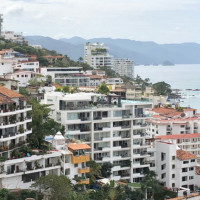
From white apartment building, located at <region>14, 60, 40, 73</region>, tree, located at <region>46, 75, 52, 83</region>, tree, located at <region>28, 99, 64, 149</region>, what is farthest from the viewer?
white apartment building, located at <region>14, 60, 40, 73</region>

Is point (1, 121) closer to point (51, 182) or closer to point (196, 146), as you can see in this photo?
point (51, 182)

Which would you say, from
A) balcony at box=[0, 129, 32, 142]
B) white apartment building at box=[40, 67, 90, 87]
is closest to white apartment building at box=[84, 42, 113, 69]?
white apartment building at box=[40, 67, 90, 87]

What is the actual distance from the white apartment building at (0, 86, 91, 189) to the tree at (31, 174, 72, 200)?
125 centimetres

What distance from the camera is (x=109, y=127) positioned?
35594mm

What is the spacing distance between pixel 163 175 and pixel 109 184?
7.91 m

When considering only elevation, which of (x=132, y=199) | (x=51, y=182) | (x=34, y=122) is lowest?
(x=132, y=199)

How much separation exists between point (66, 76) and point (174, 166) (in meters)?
36.3

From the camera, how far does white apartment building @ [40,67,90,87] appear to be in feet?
228

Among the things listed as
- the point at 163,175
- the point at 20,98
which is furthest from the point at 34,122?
the point at 163,175

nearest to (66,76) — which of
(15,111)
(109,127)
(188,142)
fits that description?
(188,142)

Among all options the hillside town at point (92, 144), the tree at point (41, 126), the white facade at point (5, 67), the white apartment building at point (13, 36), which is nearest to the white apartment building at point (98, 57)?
the white apartment building at point (13, 36)

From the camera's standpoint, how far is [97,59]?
116 meters

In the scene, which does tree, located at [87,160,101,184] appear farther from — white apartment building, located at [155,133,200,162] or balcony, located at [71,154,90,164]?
white apartment building, located at [155,133,200,162]

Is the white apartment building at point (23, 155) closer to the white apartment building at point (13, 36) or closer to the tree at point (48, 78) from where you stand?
the tree at point (48, 78)
